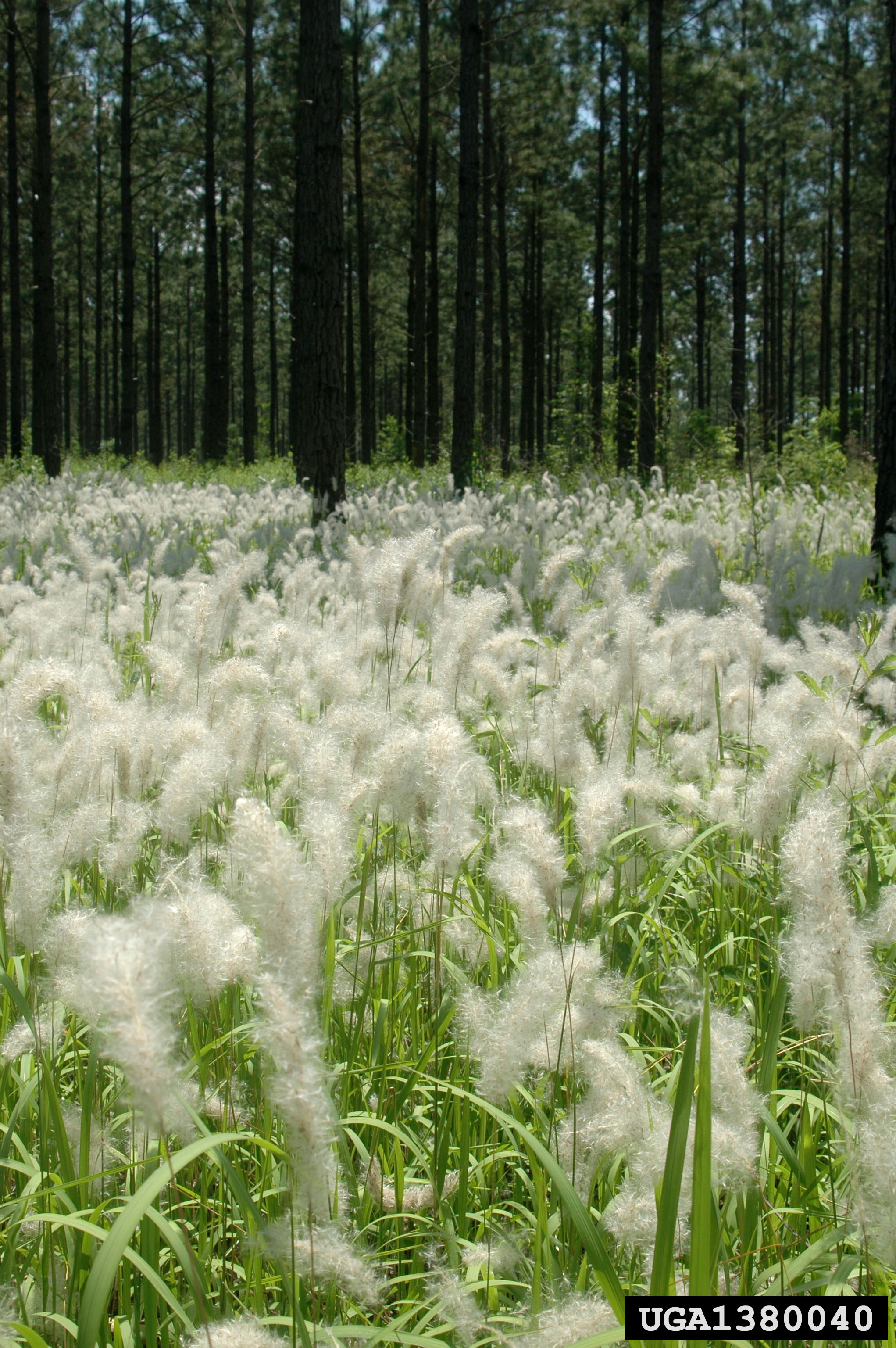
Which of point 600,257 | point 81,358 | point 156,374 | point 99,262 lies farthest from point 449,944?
point 81,358

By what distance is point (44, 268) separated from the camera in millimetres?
14156

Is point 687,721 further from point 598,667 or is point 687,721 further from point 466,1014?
point 466,1014

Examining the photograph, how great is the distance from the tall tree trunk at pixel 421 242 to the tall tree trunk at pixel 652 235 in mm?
4603

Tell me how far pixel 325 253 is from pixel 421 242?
11370mm

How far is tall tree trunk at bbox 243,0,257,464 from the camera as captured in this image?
20250 millimetres

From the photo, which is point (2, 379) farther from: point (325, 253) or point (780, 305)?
point (780, 305)

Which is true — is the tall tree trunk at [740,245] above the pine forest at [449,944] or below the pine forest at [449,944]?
above

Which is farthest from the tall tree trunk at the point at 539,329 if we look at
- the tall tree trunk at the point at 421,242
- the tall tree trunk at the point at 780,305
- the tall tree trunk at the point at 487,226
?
the tall tree trunk at the point at 780,305

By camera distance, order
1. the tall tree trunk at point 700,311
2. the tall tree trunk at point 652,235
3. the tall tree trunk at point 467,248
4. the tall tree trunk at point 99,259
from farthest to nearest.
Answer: the tall tree trunk at point 700,311
the tall tree trunk at point 99,259
the tall tree trunk at point 652,235
the tall tree trunk at point 467,248

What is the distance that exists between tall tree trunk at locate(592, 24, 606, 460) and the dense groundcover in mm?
20179

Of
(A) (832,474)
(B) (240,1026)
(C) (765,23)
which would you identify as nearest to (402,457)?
(C) (765,23)

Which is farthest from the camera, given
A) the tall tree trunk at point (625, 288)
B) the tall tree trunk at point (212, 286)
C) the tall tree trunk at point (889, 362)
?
the tall tree trunk at point (212, 286)

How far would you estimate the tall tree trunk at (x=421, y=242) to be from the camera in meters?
17.5

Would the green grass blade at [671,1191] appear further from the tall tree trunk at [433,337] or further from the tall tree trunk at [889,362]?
the tall tree trunk at [433,337]
